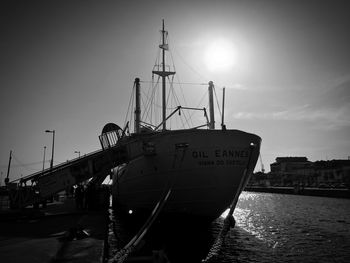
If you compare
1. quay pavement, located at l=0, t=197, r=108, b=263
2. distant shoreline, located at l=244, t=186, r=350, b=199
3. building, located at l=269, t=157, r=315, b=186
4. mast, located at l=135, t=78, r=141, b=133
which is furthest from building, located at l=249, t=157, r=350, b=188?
quay pavement, located at l=0, t=197, r=108, b=263

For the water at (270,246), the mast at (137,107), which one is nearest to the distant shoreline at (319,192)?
the mast at (137,107)

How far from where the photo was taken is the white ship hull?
49.6 feet

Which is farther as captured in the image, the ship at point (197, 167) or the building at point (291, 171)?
the building at point (291, 171)

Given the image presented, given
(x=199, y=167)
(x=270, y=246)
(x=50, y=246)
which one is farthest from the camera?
(x=270, y=246)

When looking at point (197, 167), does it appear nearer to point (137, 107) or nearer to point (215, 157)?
point (215, 157)

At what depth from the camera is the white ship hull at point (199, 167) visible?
49.6ft

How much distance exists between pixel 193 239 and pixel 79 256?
29.3 ft

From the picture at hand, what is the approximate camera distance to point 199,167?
49.4 ft

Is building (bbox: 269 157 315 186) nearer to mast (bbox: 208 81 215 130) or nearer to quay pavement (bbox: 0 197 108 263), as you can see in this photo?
mast (bbox: 208 81 215 130)

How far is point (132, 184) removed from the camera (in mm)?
19297

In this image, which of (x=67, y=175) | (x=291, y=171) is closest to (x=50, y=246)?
(x=67, y=175)

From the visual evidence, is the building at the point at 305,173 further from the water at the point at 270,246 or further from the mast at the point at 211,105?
the mast at the point at 211,105

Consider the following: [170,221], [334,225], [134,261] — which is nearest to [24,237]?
[134,261]

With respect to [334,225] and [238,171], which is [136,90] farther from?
[334,225]
